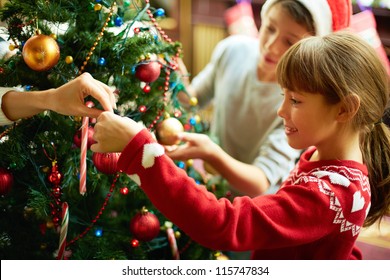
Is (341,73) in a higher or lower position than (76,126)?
higher

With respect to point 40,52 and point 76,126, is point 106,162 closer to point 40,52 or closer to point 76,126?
point 76,126

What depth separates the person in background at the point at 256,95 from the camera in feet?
3.80

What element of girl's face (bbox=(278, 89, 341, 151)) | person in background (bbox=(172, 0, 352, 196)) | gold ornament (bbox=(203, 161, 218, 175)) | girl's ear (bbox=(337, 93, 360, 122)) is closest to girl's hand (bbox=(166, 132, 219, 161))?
person in background (bbox=(172, 0, 352, 196))

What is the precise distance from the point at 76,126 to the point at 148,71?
0.65 feet

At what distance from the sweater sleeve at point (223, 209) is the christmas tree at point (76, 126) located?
0.14 meters

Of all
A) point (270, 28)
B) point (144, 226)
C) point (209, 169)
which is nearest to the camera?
point (144, 226)

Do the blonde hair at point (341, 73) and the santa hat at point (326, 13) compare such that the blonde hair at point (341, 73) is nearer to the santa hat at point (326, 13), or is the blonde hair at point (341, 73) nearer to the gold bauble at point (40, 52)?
the santa hat at point (326, 13)

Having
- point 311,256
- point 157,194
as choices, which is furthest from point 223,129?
point 157,194

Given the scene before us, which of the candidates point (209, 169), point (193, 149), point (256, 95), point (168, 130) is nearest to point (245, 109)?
point (256, 95)

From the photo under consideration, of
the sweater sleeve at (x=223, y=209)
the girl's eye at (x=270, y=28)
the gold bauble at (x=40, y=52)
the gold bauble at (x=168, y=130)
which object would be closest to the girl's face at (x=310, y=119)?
the sweater sleeve at (x=223, y=209)

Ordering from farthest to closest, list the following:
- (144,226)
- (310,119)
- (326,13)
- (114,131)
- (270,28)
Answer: (270,28) → (326,13) → (144,226) → (310,119) → (114,131)

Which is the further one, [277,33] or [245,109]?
[245,109]

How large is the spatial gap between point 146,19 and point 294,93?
0.38m

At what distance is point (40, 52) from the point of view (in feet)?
2.84
